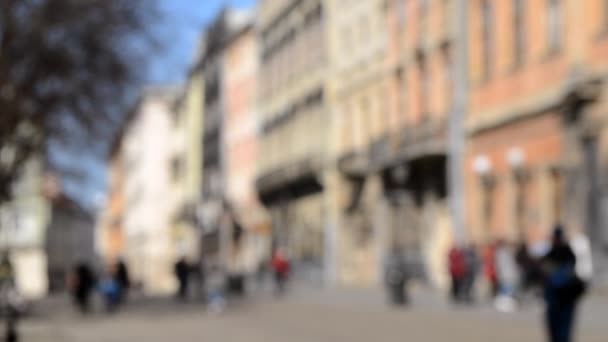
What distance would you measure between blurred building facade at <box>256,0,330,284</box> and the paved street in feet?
77.2

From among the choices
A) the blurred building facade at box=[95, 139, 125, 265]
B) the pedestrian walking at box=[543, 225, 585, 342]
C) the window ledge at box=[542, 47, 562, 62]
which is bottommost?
the pedestrian walking at box=[543, 225, 585, 342]

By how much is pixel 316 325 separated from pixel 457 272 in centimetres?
864

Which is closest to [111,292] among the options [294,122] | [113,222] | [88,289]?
[88,289]

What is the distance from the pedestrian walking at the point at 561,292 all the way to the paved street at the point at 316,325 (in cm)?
469

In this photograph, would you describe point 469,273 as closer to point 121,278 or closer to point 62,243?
point 121,278

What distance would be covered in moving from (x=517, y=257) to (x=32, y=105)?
434 inches

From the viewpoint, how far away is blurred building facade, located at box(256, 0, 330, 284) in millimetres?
65500

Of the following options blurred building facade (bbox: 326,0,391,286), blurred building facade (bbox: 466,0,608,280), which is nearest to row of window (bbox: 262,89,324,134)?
blurred building facade (bbox: 326,0,391,286)

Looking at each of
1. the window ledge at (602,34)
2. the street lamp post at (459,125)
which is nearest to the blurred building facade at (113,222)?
A: the street lamp post at (459,125)

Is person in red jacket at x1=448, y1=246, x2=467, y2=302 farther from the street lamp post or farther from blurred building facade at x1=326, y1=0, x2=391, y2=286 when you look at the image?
blurred building facade at x1=326, y1=0, x2=391, y2=286

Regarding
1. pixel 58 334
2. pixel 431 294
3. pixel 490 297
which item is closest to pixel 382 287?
pixel 431 294

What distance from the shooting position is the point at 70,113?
3481 cm

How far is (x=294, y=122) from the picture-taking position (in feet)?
234

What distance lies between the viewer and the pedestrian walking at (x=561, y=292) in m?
17.2
